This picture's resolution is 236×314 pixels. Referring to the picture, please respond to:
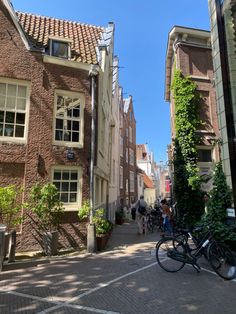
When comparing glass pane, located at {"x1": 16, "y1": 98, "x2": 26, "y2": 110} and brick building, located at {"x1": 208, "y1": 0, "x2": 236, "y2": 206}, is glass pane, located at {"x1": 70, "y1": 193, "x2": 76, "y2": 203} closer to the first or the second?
glass pane, located at {"x1": 16, "y1": 98, "x2": 26, "y2": 110}

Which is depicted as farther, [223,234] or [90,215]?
[90,215]

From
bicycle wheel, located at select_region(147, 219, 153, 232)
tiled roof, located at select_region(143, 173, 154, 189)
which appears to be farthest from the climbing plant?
tiled roof, located at select_region(143, 173, 154, 189)

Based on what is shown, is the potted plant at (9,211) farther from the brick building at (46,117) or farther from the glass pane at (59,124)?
the glass pane at (59,124)

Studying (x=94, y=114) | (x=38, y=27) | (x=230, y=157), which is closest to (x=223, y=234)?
(x=230, y=157)

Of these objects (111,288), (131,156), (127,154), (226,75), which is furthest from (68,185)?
(131,156)

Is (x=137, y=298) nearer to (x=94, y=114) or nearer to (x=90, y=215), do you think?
(x=90, y=215)

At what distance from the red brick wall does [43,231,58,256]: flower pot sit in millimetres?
957

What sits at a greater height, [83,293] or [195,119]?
[195,119]

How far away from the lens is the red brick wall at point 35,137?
33.9ft

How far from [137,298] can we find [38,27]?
1282 centimetres

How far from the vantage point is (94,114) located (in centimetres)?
1177

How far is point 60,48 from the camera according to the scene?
12.1 m

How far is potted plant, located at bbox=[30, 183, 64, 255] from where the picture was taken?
9.32m

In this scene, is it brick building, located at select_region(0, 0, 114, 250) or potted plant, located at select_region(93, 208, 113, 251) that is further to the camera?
brick building, located at select_region(0, 0, 114, 250)
